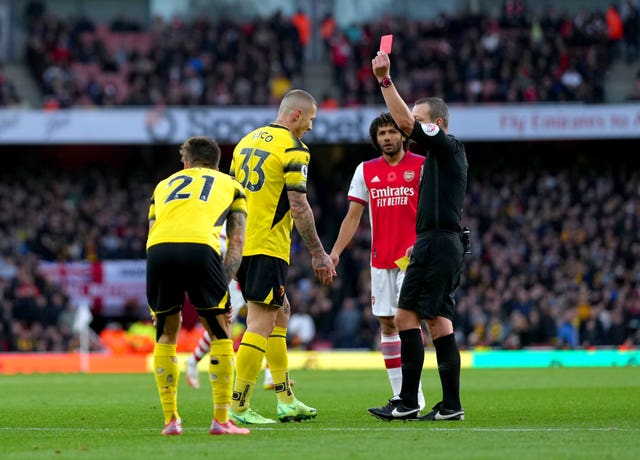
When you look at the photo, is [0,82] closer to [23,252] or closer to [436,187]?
[23,252]

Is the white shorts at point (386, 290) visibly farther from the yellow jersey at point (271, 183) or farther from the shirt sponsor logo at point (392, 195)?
the yellow jersey at point (271, 183)

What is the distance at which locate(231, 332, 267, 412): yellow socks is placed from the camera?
28.9 feet

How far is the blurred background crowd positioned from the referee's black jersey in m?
16.6

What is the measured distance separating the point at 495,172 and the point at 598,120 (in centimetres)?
327

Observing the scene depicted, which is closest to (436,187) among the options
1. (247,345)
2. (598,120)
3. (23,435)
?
(247,345)

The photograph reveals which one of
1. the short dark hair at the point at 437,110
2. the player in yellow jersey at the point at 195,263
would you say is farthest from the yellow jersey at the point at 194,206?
the short dark hair at the point at 437,110

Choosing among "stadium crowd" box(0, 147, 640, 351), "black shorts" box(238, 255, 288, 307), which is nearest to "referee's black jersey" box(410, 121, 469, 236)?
"black shorts" box(238, 255, 288, 307)

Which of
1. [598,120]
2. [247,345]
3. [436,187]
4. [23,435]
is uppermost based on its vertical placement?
[598,120]

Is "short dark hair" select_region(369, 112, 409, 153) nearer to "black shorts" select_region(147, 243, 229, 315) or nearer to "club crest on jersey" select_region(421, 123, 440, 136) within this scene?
"club crest on jersey" select_region(421, 123, 440, 136)

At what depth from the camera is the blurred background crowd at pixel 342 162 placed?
27.1 meters

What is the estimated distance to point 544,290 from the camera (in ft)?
87.2

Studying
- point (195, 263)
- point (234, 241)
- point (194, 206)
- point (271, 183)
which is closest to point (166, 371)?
point (195, 263)

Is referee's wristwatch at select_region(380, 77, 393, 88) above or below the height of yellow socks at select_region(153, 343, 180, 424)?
above

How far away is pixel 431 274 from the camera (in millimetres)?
9023
